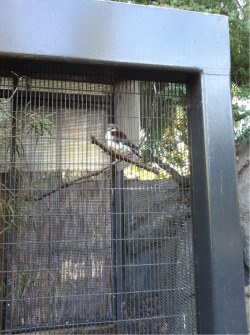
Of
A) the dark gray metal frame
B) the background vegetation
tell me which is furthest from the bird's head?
the background vegetation

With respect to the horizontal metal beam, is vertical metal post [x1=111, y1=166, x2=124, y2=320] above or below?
below

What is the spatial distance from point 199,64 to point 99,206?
133 centimetres

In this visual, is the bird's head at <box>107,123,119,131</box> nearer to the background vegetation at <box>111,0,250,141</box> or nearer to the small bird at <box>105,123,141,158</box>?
the small bird at <box>105,123,141,158</box>

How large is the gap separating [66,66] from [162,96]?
814 millimetres

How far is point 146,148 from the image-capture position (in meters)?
2.38

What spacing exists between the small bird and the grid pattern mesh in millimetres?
46

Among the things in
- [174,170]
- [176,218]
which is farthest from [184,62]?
[176,218]

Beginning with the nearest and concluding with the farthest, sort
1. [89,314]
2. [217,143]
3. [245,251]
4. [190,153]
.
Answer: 1. [217,143]
2. [190,153]
3. [89,314]
4. [245,251]

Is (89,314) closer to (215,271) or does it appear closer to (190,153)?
(215,271)

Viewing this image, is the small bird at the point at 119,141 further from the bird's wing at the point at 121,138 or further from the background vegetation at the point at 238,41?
→ the background vegetation at the point at 238,41

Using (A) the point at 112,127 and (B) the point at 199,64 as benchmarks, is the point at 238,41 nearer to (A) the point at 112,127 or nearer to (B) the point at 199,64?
(B) the point at 199,64

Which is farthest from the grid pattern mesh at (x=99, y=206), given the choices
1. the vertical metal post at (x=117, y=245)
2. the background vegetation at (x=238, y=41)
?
the background vegetation at (x=238, y=41)

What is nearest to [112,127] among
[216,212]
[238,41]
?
[216,212]

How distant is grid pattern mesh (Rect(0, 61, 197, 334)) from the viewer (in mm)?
2133
